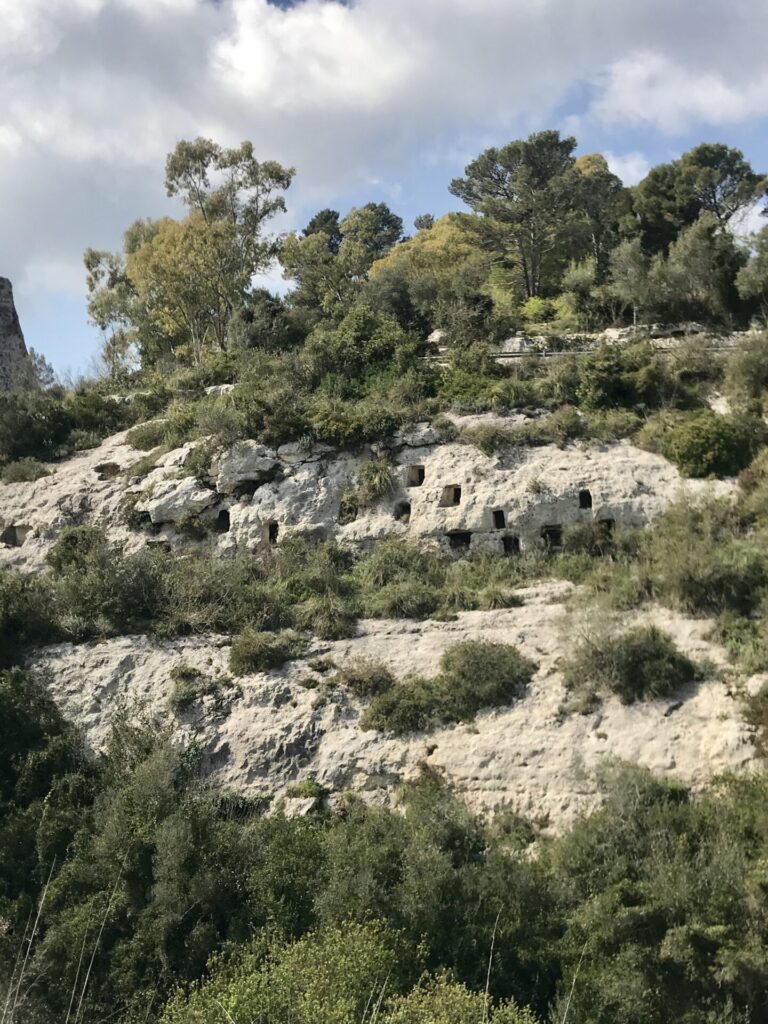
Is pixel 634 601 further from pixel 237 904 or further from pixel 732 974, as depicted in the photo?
pixel 237 904

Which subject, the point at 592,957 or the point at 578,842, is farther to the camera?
the point at 578,842

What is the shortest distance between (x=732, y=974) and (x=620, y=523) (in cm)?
1065

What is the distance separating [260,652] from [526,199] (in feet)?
78.3

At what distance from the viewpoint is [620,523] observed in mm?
19875

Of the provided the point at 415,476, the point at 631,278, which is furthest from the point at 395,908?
the point at 631,278

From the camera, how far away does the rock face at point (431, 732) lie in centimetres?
1409

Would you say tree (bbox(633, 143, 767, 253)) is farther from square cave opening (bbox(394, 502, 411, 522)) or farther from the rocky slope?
square cave opening (bbox(394, 502, 411, 522))

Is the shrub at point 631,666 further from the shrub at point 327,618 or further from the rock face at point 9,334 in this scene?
the rock face at point 9,334

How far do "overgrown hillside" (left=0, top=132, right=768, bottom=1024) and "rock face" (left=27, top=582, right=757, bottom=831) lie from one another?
0.20 feet

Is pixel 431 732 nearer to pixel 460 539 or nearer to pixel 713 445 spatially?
pixel 460 539

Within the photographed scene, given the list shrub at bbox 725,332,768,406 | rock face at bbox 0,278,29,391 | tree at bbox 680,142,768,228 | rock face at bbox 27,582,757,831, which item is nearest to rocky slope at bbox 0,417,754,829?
rock face at bbox 27,582,757,831

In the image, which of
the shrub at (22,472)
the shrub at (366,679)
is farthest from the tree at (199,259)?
the shrub at (366,679)

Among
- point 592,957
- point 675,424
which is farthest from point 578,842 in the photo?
point 675,424

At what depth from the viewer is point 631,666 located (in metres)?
15.2
